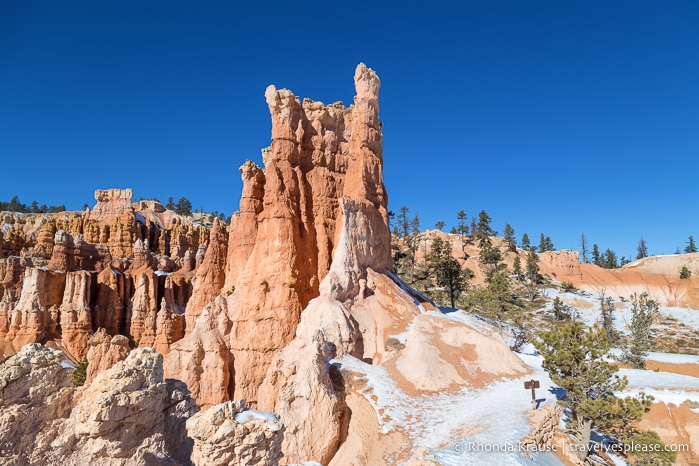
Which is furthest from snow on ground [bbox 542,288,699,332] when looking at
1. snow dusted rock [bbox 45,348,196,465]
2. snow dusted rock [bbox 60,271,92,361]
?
snow dusted rock [bbox 45,348,196,465]

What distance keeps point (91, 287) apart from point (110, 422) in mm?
45086

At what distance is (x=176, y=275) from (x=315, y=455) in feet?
135

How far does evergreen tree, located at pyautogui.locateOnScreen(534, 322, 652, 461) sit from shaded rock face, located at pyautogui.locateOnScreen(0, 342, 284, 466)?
11.6 m

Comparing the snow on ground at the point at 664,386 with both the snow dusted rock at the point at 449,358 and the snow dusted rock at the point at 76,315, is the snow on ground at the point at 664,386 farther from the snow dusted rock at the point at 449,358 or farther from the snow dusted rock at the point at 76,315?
the snow dusted rock at the point at 76,315

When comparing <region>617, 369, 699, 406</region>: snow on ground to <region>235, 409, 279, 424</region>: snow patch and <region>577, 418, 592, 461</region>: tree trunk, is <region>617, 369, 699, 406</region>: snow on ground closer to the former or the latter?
<region>577, 418, 592, 461</region>: tree trunk

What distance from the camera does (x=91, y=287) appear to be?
4588 cm

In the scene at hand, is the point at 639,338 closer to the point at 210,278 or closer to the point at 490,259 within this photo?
the point at 490,259

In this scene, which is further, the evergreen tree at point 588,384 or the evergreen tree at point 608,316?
the evergreen tree at point 608,316

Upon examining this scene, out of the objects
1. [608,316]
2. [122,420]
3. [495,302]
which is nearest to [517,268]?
[608,316]

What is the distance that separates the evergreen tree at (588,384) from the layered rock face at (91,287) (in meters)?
29.3

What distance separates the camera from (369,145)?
31.5 metres

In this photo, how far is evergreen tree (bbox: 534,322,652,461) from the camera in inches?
544

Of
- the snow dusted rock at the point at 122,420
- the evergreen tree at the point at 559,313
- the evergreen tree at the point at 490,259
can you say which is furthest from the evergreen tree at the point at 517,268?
the snow dusted rock at the point at 122,420

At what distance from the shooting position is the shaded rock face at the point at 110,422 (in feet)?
26.4
